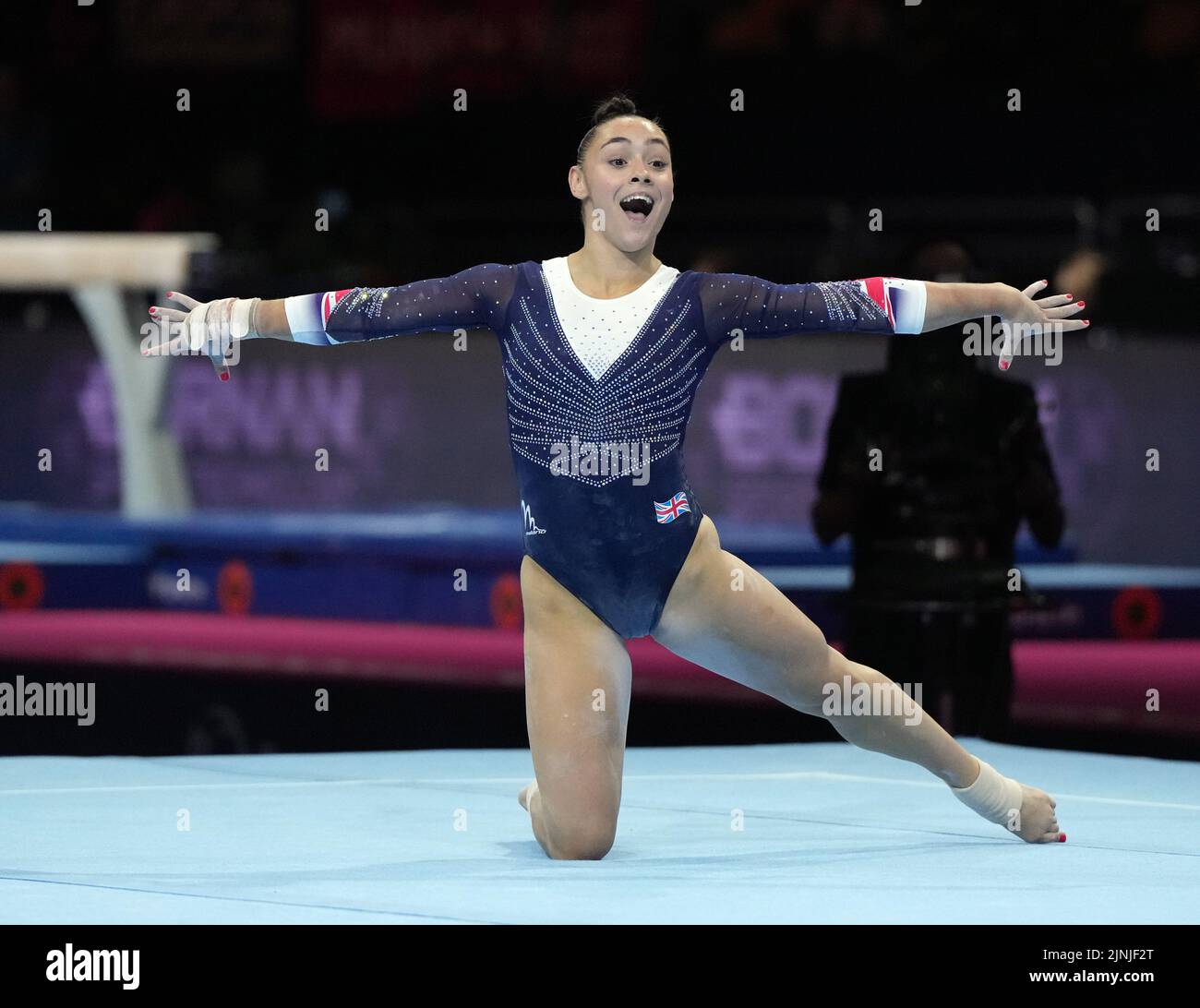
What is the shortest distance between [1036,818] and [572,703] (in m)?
0.95

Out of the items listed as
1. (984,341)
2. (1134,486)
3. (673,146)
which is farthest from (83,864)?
(673,146)

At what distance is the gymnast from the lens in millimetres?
3340

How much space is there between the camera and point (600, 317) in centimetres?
337

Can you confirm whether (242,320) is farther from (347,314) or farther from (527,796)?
(527,796)


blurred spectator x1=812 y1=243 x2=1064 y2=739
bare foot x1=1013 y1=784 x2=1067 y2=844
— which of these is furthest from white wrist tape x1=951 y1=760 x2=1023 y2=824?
blurred spectator x1=812 y1=243 x2=1064 y2=739

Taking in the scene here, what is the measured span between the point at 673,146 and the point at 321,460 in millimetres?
2427

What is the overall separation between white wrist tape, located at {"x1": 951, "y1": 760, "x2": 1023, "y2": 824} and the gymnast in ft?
0.71

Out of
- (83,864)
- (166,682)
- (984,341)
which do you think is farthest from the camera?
(166,682)

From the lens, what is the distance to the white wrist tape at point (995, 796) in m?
3.53

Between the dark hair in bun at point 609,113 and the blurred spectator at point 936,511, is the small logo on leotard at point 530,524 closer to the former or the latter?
the dark hair in bun at point 609,113

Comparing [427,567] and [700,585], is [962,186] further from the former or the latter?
[700,585]

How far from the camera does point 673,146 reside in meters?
9.40

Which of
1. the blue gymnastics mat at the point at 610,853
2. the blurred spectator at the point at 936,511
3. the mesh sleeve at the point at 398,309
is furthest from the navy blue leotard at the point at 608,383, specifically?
the blurred spectator at the point at 936,511

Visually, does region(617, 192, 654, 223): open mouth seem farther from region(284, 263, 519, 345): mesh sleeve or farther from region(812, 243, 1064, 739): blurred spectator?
region(812, 243, 1064, 739): blurred spectator
